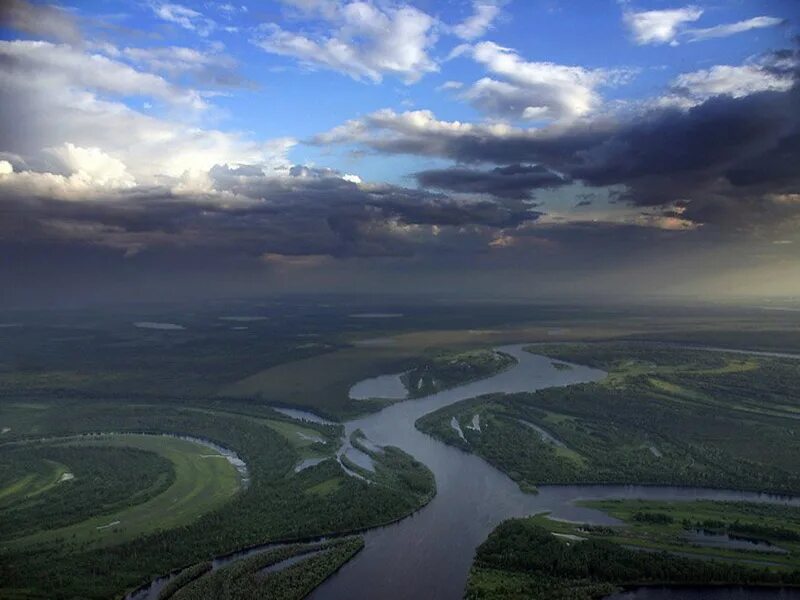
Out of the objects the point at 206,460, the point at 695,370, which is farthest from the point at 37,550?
the point at 695,370

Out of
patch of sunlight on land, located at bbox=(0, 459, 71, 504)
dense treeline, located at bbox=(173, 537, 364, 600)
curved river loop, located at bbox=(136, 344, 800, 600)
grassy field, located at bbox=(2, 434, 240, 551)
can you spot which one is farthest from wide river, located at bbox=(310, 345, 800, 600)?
patch of sunlight on land, located at bbox=(0, 459, 71, 504)

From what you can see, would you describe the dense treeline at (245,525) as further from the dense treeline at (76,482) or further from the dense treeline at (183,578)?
the dense treeline at (76,482)

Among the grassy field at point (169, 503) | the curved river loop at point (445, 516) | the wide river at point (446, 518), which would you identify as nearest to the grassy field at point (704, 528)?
the curved river loop at point (445, 516)

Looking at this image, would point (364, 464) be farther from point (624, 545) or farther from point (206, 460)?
point (624, 545)

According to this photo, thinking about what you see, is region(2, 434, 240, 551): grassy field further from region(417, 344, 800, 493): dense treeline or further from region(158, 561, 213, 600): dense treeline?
region(417, 344, 800, 493): dense treeline

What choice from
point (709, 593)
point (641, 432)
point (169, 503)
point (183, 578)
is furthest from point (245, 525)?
point (641, 432)
